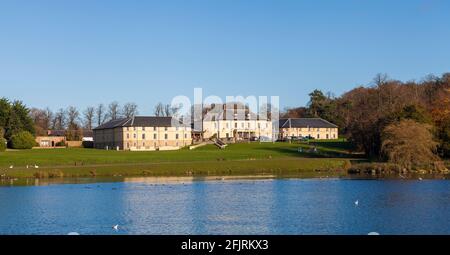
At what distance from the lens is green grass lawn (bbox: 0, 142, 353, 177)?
67812 millimetres

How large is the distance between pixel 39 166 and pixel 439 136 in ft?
159

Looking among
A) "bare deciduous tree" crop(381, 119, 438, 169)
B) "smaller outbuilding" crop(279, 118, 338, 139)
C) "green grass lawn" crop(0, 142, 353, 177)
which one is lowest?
"green grass lawn" crop(0, 142, 353, 177)

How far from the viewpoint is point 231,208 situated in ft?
116

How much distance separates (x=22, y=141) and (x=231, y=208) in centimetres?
7928

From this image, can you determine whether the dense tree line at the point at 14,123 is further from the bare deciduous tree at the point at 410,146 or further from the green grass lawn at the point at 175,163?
the bare deciduous tree at the point at 410,146

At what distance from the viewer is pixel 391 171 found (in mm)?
66500

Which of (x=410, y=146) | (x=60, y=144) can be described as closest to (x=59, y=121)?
(x=60, y=144)

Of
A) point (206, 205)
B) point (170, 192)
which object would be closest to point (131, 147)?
point (170, 192)

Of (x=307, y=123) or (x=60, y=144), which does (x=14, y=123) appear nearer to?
(x=60, y=144)

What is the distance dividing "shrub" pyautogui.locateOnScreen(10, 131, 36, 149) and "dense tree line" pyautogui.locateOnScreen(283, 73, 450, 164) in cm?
5423

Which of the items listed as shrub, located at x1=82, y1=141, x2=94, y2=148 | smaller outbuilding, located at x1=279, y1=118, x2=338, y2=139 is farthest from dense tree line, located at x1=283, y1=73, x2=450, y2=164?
shrub, located at x1=82, y1=141, x2=94, y2=148

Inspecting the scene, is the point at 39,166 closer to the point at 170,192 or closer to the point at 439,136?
the point at 170,192

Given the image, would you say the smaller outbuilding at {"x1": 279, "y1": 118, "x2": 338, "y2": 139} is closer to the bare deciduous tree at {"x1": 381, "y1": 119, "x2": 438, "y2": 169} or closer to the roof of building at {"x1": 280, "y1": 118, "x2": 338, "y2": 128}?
the roof of building at {"x1": 280, "y1": 118, "x2": 338, "y2": 128}
